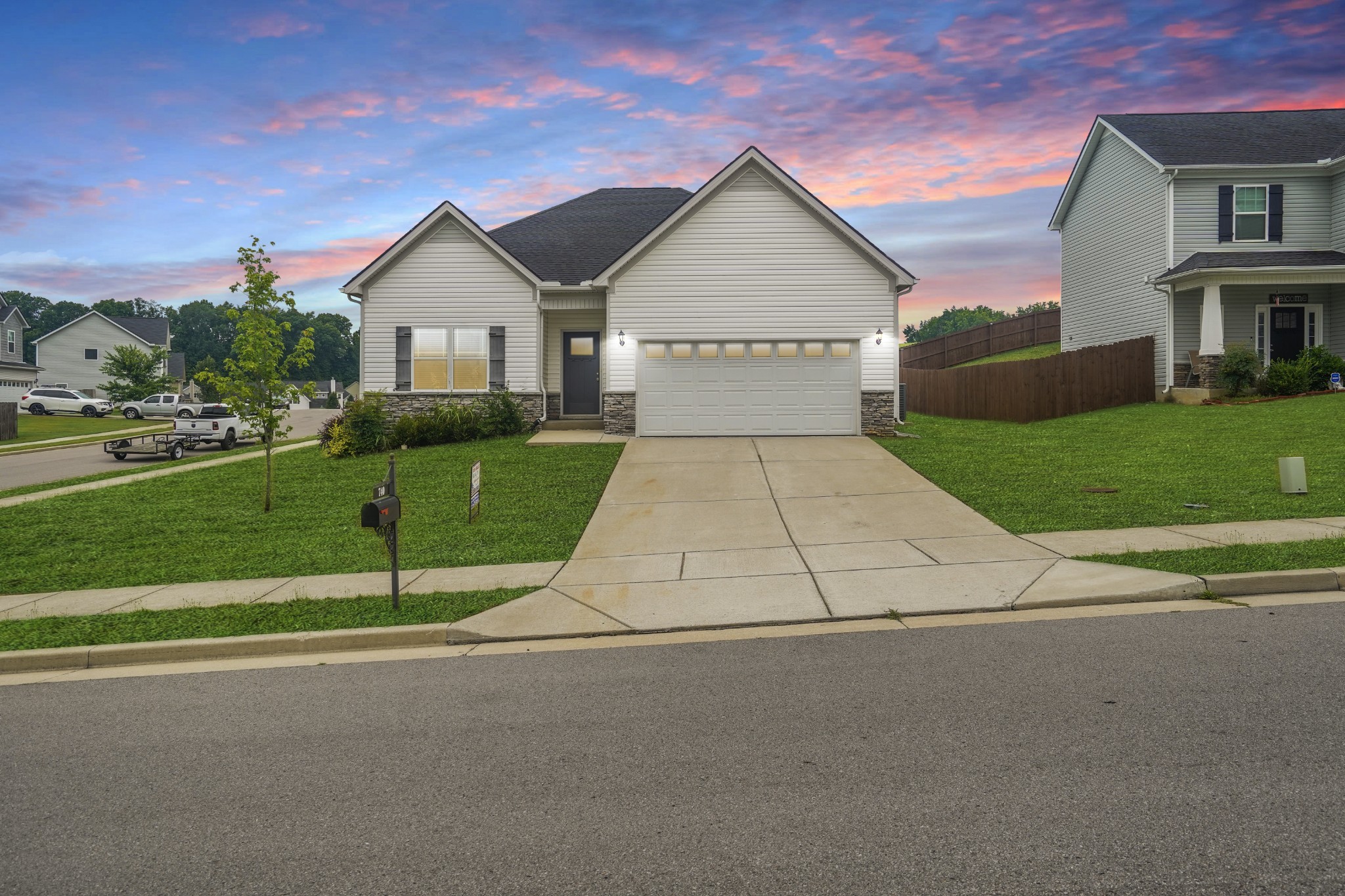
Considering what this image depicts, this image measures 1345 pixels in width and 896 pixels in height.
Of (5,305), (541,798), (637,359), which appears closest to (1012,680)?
(541,798)

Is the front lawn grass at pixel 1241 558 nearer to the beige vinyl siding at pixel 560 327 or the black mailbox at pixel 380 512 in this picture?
the black mailbox at pixel 380 512

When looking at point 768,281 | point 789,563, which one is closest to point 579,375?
point 768,281

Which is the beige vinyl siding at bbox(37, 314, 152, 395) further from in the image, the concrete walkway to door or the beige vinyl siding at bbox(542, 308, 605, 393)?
the concrete walkway to door

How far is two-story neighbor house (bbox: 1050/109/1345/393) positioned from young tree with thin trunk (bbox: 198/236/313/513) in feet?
78.9

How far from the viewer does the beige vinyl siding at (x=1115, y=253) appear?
1045 inches

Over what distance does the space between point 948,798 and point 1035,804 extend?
Result: 0.39 metres

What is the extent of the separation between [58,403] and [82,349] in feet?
69.2

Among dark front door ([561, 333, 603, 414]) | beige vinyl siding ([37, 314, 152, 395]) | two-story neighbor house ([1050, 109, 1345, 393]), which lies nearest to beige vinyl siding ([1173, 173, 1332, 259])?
two-story neighbor house ([1050, 109, 1345, 393])

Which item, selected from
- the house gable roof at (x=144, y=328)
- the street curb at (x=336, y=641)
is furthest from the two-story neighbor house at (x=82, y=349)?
the street curb at (x=336, y=641)

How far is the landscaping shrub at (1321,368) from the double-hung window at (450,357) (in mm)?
23586

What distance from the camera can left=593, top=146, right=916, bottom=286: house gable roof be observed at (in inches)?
829

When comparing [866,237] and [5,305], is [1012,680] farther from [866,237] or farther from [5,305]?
[5,305]

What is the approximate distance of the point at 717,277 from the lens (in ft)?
70.7

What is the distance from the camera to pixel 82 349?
6756 centimetres
